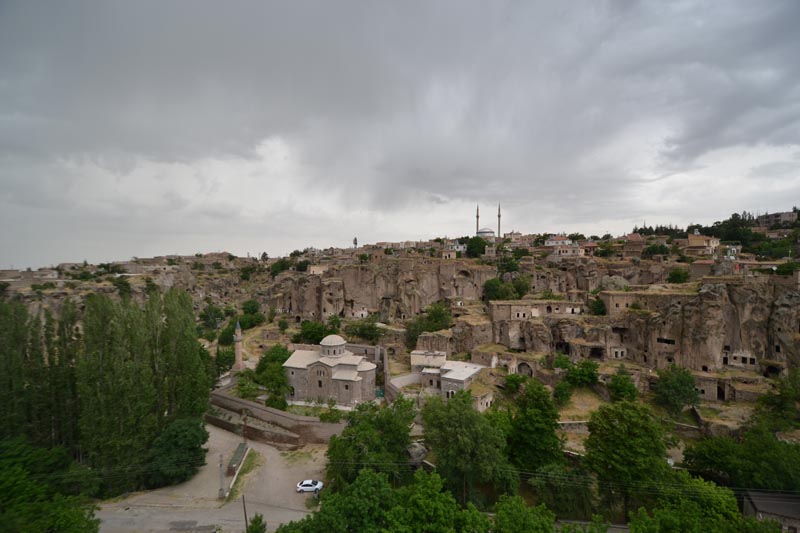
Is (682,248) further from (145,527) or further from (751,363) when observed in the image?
(145,527)

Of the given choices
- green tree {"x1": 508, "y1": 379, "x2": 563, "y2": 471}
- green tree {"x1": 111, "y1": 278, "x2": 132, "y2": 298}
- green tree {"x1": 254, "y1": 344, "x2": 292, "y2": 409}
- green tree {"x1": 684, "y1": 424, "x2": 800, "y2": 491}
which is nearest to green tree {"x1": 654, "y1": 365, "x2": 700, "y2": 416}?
green tree {"x1": 684, "y1": 424, "x2": 800, "y2": 491}

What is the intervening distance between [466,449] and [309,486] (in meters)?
8.80

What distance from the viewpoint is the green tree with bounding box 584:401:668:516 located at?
16109mm

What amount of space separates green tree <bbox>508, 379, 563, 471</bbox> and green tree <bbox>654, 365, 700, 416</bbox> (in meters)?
8.98

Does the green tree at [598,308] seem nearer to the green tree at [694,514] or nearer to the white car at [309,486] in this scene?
the green tree at [694,514]

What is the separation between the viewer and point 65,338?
66.7ft

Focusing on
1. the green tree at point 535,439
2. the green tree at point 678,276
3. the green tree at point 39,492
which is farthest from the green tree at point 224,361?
the green tree at point 678,276

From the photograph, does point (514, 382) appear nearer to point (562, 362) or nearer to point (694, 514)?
point (562, 362)

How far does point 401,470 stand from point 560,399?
12.1m

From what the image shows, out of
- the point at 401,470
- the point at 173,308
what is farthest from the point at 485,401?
the point at 173,308

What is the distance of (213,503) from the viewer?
1831cm

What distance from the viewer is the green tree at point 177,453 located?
756 inches

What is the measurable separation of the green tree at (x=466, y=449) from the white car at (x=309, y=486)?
6466 millimetres

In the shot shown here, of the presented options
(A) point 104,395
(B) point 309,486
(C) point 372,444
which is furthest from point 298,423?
(A) point 104,395
